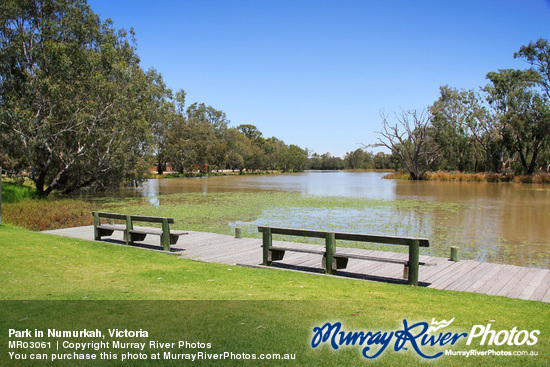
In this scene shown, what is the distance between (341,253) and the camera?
8.12 m

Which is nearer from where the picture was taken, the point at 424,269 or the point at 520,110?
the point at 424,269

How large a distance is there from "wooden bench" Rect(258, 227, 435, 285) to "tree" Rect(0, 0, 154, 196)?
20.9m

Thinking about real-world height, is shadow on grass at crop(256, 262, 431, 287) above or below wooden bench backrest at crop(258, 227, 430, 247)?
below

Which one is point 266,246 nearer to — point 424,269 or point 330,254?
point 330,254

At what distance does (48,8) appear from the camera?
26.2m

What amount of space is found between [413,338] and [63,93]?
26.6 metres

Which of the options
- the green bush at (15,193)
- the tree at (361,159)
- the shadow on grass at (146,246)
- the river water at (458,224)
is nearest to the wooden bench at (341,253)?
the shadow on grass at (146,246)

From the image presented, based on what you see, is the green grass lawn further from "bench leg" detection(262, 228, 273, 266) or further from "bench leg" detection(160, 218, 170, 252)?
"bench leg" detection(160, 218, 170, 252)

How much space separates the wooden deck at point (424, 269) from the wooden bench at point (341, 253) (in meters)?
0.23

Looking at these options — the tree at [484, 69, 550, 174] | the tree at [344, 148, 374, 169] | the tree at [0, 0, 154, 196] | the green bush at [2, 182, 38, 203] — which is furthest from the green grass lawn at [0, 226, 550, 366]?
the tree at [344, 148, 374, 169]

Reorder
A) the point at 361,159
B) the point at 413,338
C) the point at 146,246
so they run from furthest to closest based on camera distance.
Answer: the point at 361,159, the point at 146,246, the point at 413,338

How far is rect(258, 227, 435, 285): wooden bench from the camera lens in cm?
724

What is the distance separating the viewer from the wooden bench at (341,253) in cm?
724

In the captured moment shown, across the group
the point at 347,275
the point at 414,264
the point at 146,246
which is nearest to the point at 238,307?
the point at 347,275
